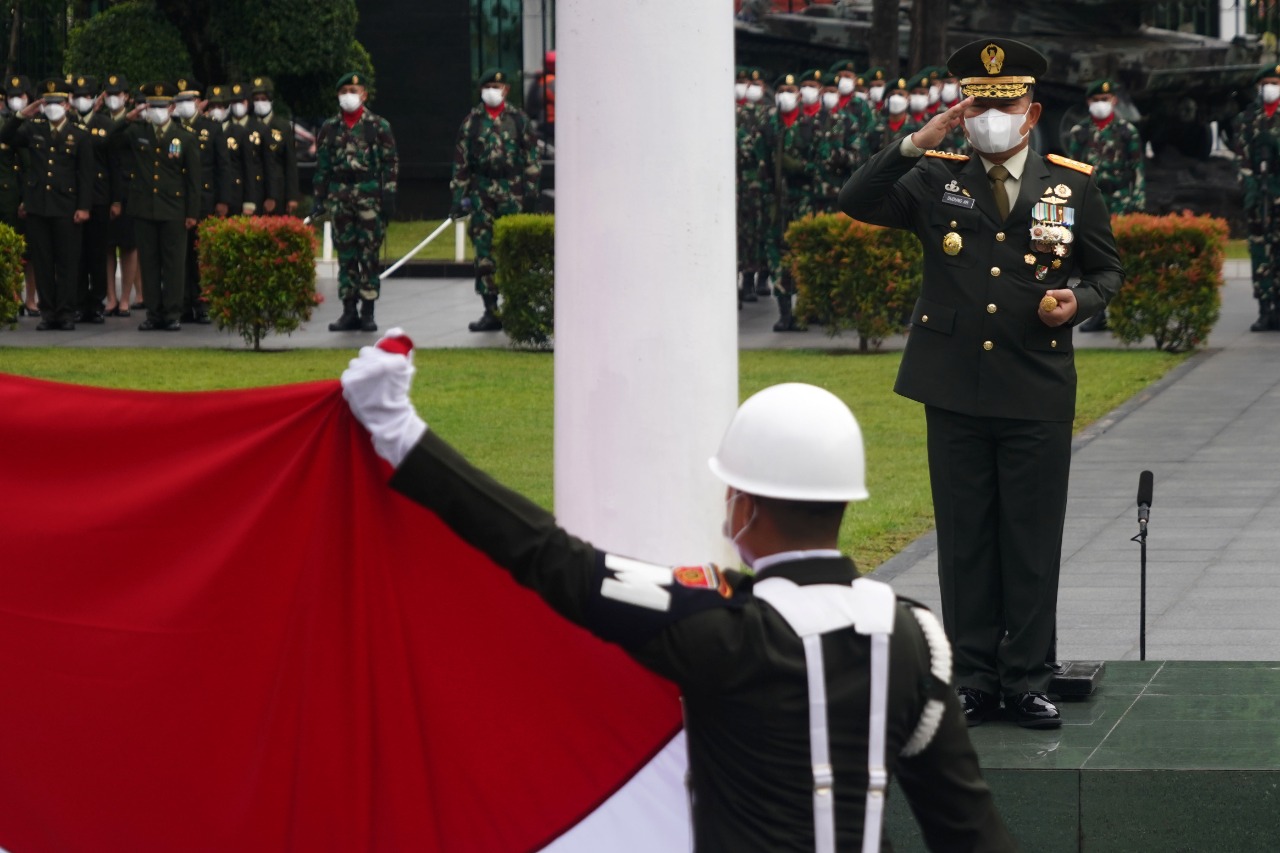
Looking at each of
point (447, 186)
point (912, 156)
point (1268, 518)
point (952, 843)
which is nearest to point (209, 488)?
point (952, 843)

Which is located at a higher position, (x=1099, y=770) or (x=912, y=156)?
(x=912, y=156)

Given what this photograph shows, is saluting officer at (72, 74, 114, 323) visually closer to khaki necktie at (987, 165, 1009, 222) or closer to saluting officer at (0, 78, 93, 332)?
saluting officer at (0, 78, 93, 332)

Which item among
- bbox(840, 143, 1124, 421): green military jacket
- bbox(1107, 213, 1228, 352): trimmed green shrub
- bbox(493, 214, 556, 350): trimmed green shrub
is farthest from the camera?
bbox(493, 214, 556, 350): trimmed green shrub

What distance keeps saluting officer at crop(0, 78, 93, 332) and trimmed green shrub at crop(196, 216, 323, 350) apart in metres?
2.36

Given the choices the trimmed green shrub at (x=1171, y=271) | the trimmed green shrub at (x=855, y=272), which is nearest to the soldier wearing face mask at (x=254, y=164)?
the trimmed green shrub at (x=855, y=272)

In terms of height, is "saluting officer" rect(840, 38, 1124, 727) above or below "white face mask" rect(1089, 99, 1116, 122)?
below

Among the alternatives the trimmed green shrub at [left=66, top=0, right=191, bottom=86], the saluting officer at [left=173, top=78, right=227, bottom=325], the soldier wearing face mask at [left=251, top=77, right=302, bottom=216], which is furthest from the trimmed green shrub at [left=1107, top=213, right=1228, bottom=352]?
the trimmed green shrub at [left=66, top=0, right=191, bottom=86]

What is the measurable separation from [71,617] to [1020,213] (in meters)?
2.74

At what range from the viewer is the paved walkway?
832 centimetres

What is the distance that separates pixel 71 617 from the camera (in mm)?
3766

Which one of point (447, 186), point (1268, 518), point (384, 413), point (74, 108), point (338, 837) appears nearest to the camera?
point (384, 413)

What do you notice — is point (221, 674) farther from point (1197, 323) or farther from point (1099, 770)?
point (1197, 323)

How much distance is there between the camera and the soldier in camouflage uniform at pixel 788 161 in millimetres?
20984

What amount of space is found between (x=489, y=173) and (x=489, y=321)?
1.38 m
